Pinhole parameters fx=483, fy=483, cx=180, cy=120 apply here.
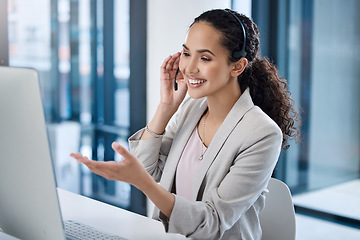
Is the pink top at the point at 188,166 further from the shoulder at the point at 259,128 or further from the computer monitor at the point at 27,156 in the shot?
the computer monitor at the point at 27,156

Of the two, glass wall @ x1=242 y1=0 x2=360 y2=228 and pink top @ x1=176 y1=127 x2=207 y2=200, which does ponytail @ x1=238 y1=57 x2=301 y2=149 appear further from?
glass wall @ x1=242 y1=0 x2=360 y2=228

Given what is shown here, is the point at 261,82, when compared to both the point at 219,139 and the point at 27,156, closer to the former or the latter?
the point at 219,139

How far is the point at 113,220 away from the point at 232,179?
39 centimetres

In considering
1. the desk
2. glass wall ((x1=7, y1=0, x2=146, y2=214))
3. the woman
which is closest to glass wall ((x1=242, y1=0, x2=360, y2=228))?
glass wall ((x1=7, y1=0, x2=146, y2=214))

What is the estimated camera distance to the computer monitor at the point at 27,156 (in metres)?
0.86

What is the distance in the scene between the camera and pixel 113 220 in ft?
4.81

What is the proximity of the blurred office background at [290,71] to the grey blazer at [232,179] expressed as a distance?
169 cm

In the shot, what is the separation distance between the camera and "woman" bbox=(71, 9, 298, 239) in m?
1.31

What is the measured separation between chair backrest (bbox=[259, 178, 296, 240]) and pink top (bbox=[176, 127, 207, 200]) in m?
0.25

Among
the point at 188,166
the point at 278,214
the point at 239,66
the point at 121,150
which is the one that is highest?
the point at 239,66

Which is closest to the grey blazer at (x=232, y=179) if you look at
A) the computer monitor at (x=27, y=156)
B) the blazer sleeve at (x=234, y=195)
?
the blazer sleeve at (x=234, y=195)

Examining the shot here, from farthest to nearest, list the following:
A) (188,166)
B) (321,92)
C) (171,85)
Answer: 1. (321,92)
2. (171,85)
3. (188,166)

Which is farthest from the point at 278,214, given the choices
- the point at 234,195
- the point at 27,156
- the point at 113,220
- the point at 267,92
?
the point at 27,156

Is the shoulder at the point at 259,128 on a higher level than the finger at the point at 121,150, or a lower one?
lower
